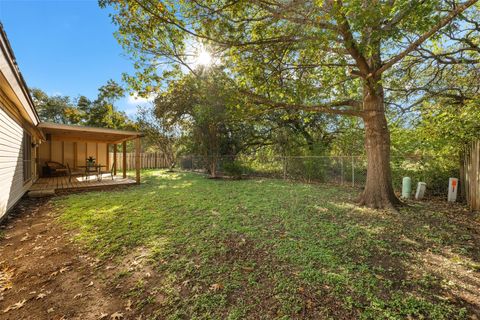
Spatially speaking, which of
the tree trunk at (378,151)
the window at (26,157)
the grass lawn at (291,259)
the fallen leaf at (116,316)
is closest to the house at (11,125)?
the window at (26,157)

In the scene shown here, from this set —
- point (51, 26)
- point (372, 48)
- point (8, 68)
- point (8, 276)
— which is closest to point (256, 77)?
point (372, 48)

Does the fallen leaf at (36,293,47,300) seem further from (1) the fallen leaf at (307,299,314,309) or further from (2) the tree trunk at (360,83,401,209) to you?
(2) the tree trunk at (360,83,401,209)

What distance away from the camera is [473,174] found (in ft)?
15.6

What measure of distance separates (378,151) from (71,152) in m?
16.4

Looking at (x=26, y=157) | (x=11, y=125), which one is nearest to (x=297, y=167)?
(x=11, y=125)

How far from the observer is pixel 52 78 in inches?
723

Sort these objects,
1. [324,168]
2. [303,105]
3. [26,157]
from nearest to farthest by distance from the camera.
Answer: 1. [303,105]
2. [26,157]
3. [324,168]

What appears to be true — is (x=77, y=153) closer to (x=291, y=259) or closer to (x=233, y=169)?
(x=233, y=169)

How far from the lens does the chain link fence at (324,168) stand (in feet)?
20.6

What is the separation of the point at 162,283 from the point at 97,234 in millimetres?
2153

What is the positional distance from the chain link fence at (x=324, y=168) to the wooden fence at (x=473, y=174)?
900 millimetres

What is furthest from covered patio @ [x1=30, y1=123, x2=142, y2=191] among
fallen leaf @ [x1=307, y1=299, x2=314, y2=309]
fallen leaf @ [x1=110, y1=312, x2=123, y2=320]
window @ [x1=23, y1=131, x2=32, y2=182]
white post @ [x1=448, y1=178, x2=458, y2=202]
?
white post @ [x1=448, y1=178, x2=458, y2=202]

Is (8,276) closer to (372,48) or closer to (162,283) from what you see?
(162,283)

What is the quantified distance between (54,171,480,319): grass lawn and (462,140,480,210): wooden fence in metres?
0.41
